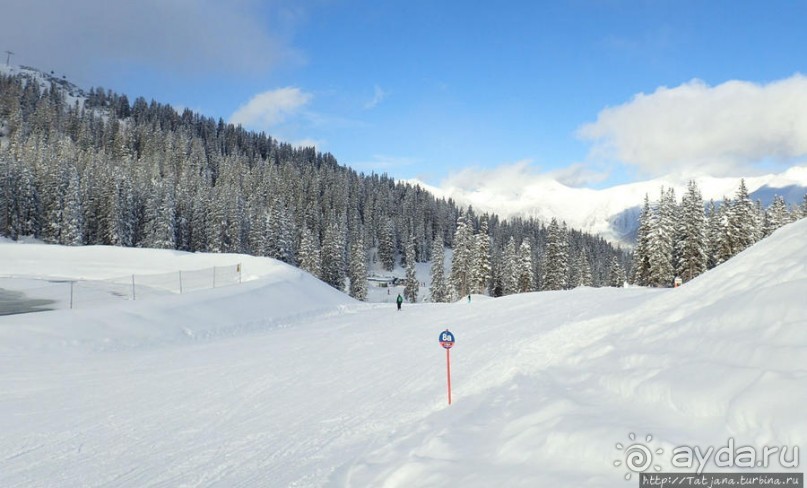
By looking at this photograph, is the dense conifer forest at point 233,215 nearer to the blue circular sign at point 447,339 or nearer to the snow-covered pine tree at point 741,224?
the snow-covered pine tree at point 741,224

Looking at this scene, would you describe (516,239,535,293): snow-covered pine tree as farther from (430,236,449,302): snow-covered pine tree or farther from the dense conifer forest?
(430,236,449,302): snow-covered pine tree

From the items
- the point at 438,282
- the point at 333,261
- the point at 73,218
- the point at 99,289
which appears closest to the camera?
the point at 99,289

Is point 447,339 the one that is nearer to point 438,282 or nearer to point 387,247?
point 438,282

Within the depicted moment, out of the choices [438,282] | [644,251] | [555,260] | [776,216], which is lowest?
[438,282]

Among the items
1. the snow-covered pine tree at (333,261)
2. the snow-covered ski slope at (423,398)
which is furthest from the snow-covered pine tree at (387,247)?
the snow-covered ski slope at (423,398)

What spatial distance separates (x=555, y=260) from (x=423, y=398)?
194ft

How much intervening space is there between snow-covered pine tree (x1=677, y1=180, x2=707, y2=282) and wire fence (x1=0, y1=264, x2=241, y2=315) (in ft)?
152

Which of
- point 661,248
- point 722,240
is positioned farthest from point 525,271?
point 722,240

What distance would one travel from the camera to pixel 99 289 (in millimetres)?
28469

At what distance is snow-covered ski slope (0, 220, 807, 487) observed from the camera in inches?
219

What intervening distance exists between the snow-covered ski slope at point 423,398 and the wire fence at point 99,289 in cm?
583

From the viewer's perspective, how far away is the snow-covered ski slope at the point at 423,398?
5.55 metres

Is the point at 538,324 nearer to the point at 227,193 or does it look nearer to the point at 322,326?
the point at 322,326

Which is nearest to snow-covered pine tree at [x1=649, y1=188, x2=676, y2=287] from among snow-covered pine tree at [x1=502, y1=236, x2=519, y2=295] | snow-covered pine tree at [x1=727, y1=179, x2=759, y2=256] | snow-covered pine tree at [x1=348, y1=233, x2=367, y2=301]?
snow-covered pine tree at [x1=727, y1=179, x2=759, y2=256]
